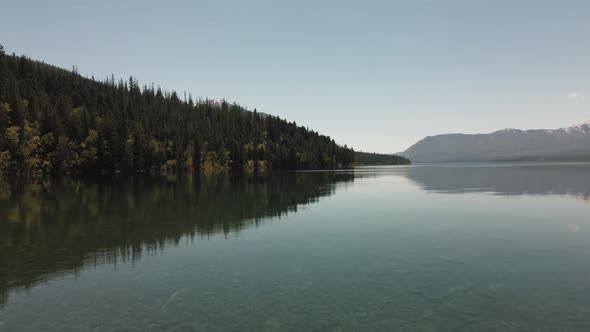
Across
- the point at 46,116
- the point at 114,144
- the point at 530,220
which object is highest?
the point at 46,116

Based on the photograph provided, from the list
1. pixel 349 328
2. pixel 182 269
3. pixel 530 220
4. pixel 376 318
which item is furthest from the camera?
pixel 530 220

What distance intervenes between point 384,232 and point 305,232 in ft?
23.3

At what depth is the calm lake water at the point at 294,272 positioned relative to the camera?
1442cm

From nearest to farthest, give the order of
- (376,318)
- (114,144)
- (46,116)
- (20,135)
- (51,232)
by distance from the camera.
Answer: (376,318)
(51,232)
(20,135)
(46,116)
(114,144)

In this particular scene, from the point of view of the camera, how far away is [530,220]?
37.9 metres

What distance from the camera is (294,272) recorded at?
20.9 meters

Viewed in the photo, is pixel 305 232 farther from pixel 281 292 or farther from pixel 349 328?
pixel 349 328

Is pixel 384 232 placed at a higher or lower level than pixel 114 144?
lower

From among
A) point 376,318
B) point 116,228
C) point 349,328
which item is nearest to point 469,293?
point 376,318

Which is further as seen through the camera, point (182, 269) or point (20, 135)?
point (20, 135)

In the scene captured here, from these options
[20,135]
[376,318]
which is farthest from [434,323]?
[20,135]

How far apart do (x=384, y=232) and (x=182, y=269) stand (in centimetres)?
1849

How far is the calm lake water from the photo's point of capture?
47.3ft

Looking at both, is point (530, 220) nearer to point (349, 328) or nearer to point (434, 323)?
point (434, 323)
